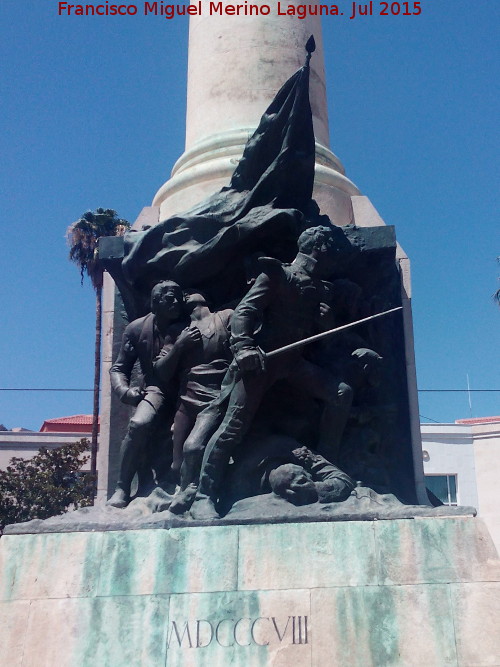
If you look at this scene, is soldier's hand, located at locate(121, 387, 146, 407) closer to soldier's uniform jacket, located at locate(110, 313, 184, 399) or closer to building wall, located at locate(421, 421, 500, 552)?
soldier's uniform jacket, located at locate(110, 313, 184, 399)

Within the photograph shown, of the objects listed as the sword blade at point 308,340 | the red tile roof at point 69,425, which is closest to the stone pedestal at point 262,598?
the sword blade at point 308,340

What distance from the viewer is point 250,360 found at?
700 cm

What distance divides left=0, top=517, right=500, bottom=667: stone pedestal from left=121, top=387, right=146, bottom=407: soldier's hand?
1377 millimetres

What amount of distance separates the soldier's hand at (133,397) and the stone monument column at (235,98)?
2.52m

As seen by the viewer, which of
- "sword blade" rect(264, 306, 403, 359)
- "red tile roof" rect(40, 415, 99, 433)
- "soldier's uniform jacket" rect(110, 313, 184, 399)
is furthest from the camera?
"red tile roof" rect(40, 415, 99, 433)

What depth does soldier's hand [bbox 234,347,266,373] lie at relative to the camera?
7.01 metres

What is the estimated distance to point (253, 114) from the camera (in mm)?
9719

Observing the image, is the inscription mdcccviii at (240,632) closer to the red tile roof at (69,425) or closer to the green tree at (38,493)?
the green tree at (38,493)

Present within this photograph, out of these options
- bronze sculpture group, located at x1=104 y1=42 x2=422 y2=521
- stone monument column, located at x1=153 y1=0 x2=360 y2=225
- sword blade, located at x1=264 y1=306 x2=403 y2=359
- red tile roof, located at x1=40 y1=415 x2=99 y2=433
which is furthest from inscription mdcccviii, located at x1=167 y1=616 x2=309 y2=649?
red tile roof, located at x1=40 y1=415 x2=99 y2=433

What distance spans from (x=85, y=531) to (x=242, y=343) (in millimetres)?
2055

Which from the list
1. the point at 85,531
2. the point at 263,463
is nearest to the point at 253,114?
the point at 263,463

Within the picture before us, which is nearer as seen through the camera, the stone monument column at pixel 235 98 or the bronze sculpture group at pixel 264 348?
the bronze sculpture group at pixel 264 348

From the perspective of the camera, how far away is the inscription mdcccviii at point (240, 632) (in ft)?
19.6

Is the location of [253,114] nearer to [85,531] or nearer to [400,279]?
[400,279]
